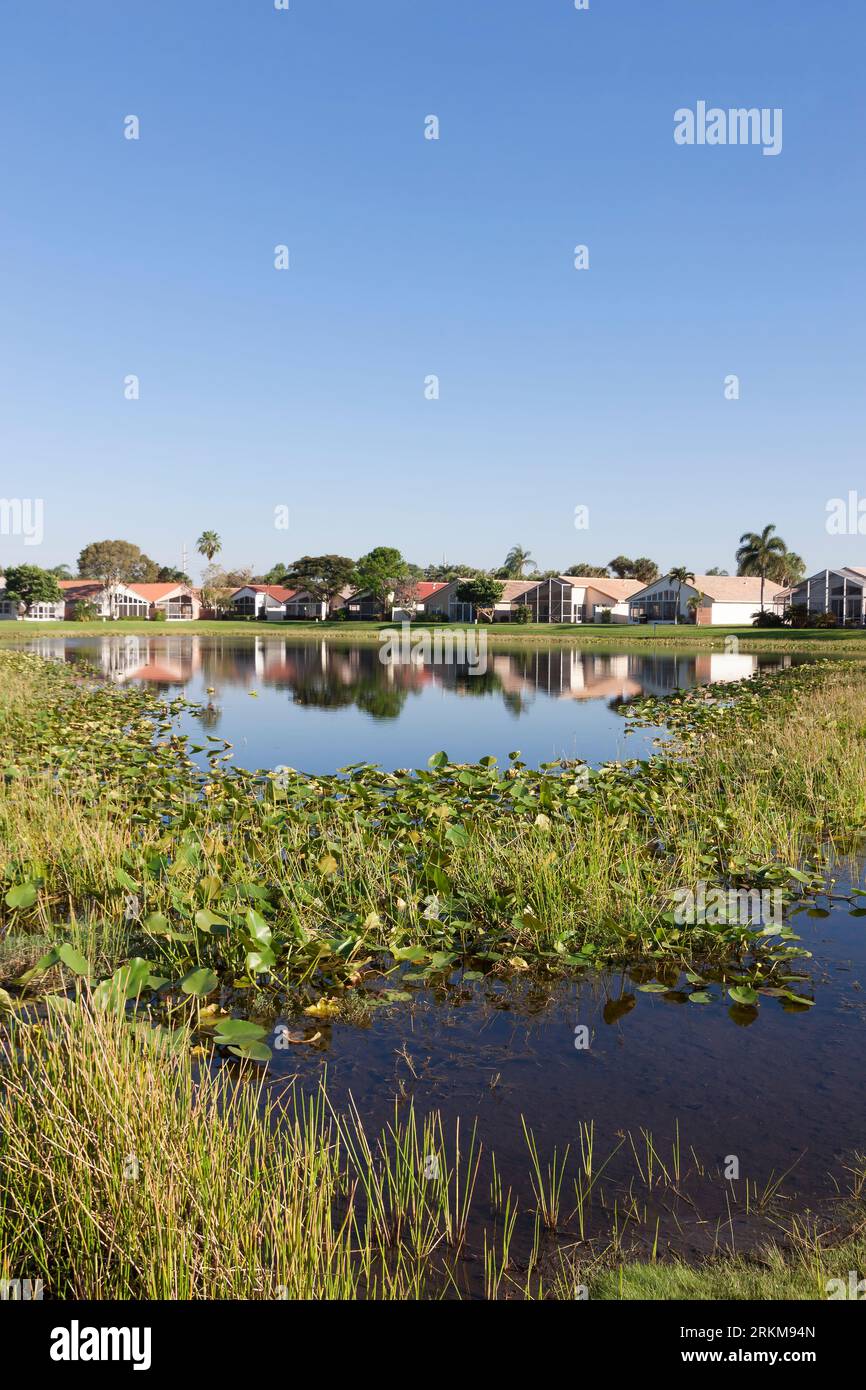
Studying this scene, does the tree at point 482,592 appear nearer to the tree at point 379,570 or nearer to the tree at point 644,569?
the tree at point 379,570

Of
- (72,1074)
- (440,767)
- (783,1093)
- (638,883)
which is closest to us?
(72,1074)

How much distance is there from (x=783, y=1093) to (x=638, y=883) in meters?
2.80

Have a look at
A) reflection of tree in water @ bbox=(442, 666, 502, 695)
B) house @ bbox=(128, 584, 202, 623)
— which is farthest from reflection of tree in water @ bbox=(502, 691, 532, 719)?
house @ bbox=(128, 584, 202, 623)

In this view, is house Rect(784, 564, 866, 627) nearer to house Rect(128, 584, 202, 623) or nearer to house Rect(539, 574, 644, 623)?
house Rect(539, 574, 644, 623)

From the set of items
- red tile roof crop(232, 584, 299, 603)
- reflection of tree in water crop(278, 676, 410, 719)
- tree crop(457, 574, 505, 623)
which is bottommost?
reflection of tree in water crop(278, 676, 410, 719)

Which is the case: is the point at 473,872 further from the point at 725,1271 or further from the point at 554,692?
the point at 554,692

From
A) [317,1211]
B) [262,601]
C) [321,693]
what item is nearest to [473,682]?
[321,693]

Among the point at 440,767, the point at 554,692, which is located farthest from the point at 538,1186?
the point at 554,692

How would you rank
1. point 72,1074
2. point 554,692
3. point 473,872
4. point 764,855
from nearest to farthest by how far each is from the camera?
1. point 72,1074
2. point 473,872
3. point 764,855
4. point 554,692

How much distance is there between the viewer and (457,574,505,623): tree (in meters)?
109

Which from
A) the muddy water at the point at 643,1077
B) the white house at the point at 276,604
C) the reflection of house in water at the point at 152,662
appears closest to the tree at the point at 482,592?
the white house at the point at 276,604

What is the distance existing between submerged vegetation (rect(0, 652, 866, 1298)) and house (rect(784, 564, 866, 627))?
8478 centimetres

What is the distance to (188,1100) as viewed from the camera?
13.5 ft

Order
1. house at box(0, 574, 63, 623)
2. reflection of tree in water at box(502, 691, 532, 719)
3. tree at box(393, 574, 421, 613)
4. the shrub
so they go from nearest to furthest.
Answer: reflection of tree in water at box(502, 691, 532, 719), the shrub, tree at box(393, 574, 421, 613), house at box(0, 574, 63, 623)
